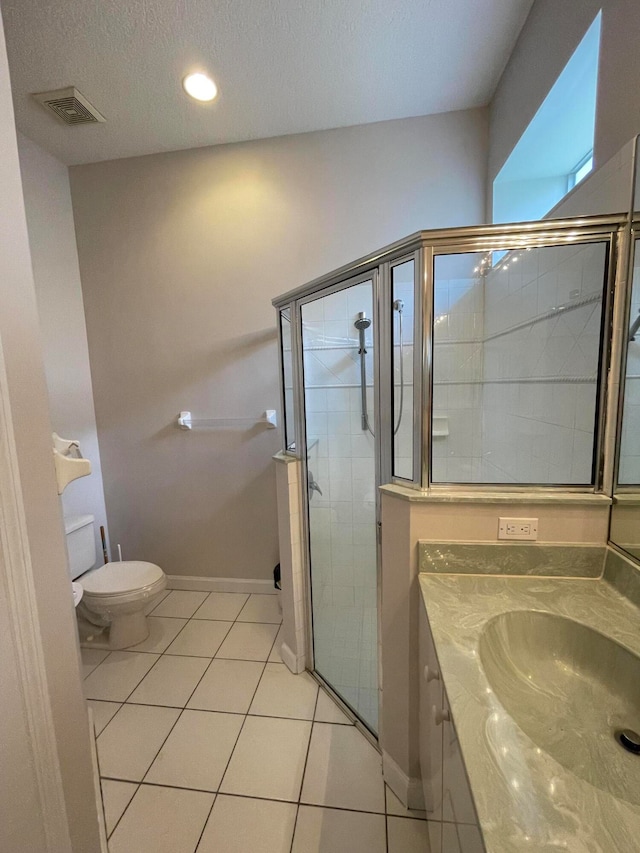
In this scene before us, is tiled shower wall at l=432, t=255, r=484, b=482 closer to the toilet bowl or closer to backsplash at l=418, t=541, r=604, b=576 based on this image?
backsplash at l=418, t=541, r=604, b=576

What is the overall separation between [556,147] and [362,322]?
1.23 metres

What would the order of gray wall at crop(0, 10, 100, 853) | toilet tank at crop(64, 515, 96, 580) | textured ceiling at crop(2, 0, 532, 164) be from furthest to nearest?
toilet tank at crop(64, 515, 96, 580) < textured ceiling at crop(2, 0, 532, 164) < gray wall at crop(0, 10, 100, 853)

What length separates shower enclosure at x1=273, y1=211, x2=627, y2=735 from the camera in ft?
3.66

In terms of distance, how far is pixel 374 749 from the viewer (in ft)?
4.61

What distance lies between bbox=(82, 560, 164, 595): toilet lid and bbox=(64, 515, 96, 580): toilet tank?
0.21 feet

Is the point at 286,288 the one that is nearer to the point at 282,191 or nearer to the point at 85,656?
the point at 282,191

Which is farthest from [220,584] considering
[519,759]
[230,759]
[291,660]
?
[519,759]

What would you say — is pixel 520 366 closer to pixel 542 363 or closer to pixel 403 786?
pixel 542 363

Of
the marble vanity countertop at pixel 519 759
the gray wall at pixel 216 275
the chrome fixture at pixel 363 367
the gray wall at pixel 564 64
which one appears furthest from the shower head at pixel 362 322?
the marble vanity countertop at pixel 519 759

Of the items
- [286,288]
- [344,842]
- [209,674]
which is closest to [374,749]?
[344,842]

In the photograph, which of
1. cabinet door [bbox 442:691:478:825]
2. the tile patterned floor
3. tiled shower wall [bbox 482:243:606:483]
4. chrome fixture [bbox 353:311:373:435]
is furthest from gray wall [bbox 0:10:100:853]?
tiled shower wall [bbox 482:243:606:483]

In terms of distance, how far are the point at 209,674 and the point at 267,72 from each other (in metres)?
2.97

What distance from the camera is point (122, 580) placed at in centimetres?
198

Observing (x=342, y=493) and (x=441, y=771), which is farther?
(x=342, y=493)
